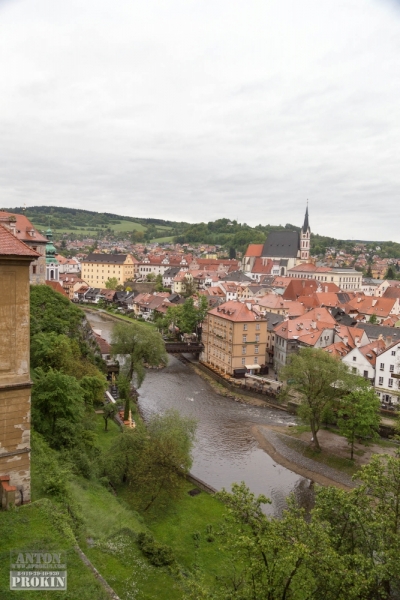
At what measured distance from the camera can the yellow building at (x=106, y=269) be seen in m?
99.3

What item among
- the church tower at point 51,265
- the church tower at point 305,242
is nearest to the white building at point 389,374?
the church tower at point 51,265

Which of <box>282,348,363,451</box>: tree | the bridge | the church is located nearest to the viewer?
<box>282,348,363,451</box>: tree

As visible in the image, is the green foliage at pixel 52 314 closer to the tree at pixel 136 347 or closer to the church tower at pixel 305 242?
the tree at pixel 136 347

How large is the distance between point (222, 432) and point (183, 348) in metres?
19.6

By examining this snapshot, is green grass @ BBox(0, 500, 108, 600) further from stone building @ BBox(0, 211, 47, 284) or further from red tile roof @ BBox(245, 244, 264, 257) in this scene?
red tile roof @ BBox(245, 244, 264, 257)

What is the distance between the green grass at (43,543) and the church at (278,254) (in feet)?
304

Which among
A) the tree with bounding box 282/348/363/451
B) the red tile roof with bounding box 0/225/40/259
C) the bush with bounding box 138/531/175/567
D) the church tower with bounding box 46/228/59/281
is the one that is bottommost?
the bush with bounding box 138/531/175/567

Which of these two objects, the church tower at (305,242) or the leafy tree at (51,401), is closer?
the leafy tree at (51,401)

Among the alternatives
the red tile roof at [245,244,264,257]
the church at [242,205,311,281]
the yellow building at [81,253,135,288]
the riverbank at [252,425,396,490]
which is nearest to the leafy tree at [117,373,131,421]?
the riverbank at [252,425,396,490]

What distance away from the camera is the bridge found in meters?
47.1

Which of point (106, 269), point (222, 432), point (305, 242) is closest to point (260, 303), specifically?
point (222, 432)

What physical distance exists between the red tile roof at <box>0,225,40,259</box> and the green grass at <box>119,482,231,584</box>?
33.9ft

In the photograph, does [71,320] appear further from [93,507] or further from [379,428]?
[379,428]

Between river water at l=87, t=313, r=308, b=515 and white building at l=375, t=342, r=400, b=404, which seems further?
white building at l=375, t=342, r=400, b=404
